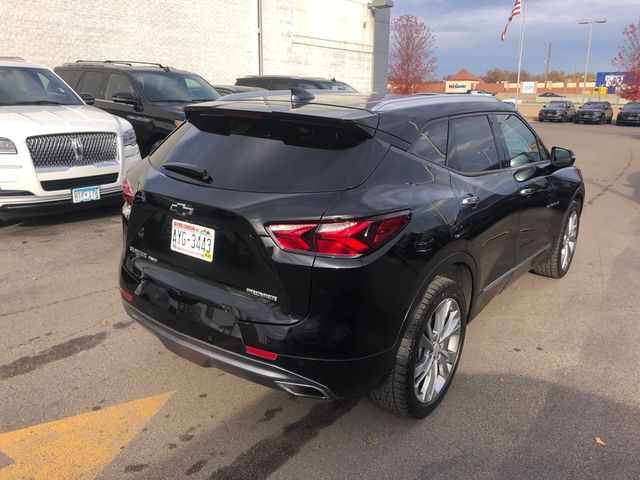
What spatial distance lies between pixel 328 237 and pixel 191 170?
3.06ft

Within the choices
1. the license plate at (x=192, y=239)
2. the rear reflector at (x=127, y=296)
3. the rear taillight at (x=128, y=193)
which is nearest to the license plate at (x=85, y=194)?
the rear taillight at (x=128, y=193)

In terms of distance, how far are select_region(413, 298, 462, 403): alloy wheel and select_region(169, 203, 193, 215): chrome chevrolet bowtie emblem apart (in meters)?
1.38

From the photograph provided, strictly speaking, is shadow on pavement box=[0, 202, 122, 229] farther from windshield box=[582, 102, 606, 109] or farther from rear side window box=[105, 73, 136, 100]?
windshield box=[582, 102, 606, 109]

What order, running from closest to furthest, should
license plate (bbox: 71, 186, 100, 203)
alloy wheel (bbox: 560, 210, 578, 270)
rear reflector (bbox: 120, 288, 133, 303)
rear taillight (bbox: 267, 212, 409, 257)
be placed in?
rear taillight (bbox: 267, 212, 409, 257)
rear reflector (bbox: 120, 288, 133, 303)
alloy wheel (bbox: 560, 210, 578, 270)
license plate (bbox: 71, 186, 100, 203)

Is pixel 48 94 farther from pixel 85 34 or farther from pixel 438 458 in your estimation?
pixel 85 34

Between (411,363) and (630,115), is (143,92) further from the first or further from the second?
(630,115)

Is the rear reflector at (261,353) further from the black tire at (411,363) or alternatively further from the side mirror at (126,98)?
the side mirror at (126,98)

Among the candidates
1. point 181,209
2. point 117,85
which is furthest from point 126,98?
point 181,209

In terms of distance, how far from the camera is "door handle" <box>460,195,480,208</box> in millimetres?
3088

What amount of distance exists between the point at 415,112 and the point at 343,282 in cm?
125

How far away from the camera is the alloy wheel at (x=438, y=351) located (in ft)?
9.57

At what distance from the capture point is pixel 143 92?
895cm

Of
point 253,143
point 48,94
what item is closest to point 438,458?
point 253,143

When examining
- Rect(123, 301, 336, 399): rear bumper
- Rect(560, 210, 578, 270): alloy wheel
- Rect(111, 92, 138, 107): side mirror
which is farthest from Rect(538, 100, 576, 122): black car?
Rect(123, 301, 336, 399): rear bumper
